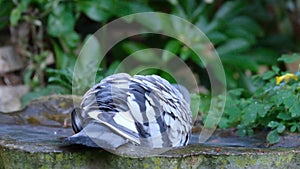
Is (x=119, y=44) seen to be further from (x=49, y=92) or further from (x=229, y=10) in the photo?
(x=49, y=92)

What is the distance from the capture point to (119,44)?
4258mm

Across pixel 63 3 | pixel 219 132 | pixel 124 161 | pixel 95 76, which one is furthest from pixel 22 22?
pixel 124 161

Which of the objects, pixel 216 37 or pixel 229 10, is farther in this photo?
pixel 229 10

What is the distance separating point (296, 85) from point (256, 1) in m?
2.40

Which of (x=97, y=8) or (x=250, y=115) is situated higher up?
(x=250, y=115)

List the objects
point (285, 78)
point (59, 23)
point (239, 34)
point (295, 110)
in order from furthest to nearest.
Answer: point (239, 34) → point (59, 23) → point (285, 78) → point (295, 110)

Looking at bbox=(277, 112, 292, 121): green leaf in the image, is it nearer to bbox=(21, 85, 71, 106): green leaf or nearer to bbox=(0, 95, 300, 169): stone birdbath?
bbox=(0, 95, 300, 169): stone birdbath

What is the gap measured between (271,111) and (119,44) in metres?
2.17

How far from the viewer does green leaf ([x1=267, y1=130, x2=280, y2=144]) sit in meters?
2.07

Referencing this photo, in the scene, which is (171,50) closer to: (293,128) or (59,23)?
(59,23)

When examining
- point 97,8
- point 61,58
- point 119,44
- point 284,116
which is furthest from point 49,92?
point 284,116

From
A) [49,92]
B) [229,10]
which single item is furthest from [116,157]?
[229,10]

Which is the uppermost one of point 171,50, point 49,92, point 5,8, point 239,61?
point 239,61

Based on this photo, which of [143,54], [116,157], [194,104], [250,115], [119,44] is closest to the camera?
[116,157]
